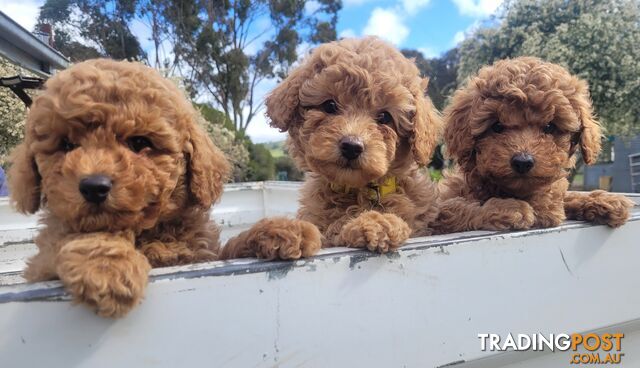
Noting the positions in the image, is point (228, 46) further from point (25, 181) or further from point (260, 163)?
point (25, 181)

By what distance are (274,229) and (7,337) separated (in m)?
0.92

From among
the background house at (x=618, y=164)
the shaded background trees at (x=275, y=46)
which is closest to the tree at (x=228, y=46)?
the shaded background trees at (x=275, y=46)

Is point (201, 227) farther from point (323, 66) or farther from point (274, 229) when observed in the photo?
point (323, 66)

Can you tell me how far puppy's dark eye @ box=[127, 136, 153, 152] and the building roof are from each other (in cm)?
214

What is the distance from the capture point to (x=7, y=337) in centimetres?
129

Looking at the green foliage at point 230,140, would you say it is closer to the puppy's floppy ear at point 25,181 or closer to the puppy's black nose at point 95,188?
Answer: the puppy's floppy ear at point 25,181

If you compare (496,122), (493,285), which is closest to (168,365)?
(493,285)

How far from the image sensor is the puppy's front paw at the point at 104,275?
139cm

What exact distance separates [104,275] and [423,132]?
1930 mm

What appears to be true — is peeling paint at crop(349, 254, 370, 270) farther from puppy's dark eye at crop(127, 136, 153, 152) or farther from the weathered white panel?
puppy's dark eye at crop(127, 136, 153, 152)

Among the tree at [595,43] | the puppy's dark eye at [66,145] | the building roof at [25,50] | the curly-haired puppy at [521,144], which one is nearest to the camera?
the puppy's dark eye at [66,145]

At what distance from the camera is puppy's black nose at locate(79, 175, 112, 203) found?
1.72 m

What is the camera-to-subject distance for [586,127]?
3.08m

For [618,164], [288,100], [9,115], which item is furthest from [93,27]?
[618,164]
